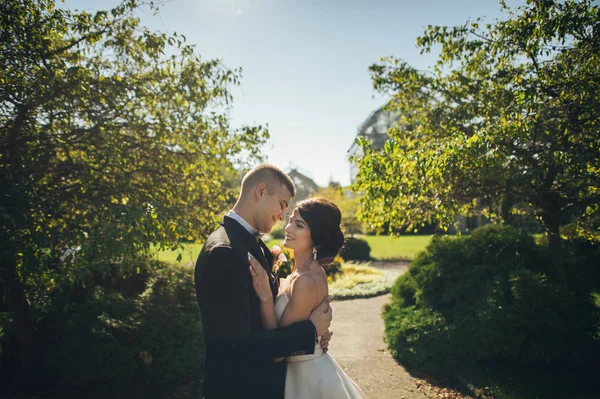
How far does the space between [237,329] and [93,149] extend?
16.0ft

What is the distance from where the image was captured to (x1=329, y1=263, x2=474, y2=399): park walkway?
579cm

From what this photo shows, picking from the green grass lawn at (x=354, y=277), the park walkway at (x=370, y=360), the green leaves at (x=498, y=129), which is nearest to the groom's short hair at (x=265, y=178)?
the green leaves at (x=498, y=129)

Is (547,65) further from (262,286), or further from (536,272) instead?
(262,286)

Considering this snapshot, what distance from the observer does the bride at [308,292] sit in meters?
2.68

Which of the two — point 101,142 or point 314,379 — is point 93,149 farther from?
point 314,379

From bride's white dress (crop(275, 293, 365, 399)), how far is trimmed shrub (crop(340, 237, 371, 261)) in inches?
706

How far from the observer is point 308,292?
2861mm

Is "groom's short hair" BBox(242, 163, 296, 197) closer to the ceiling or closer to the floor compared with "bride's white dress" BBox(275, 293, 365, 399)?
closer to the ceiling

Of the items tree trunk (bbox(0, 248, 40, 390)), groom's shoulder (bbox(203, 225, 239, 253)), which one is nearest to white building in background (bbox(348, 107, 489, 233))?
groom's shoulder (bbox(203, 225, 239, 253))

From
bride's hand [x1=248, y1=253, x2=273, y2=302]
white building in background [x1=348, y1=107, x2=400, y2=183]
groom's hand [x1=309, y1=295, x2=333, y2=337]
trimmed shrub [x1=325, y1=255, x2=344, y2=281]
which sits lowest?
trimmed shrub [x1=325, y1=255, x2=344, y2=281]

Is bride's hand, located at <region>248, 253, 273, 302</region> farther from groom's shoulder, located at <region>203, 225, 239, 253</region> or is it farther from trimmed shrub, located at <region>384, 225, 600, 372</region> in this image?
trimmed shrub, located at <region>384, 225, 600, 372</region>

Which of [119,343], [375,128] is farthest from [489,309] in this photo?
[375,128]

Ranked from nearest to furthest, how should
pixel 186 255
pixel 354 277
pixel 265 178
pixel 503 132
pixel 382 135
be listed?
pixel 265 178 → pixel 503 132 → pixel 354 277 → pixel 186 255 → pixel 382 135

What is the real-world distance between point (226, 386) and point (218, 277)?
753mm
